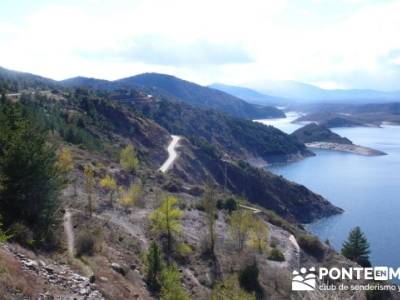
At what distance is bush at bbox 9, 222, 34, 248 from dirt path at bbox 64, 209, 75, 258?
2741 mm

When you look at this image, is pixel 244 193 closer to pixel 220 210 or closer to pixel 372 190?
pixel 372 190

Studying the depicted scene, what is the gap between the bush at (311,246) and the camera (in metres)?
59.5

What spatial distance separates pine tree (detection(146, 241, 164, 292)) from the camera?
96.6ft

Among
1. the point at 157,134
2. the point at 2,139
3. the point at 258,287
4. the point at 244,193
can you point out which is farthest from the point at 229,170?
the point at 2,139

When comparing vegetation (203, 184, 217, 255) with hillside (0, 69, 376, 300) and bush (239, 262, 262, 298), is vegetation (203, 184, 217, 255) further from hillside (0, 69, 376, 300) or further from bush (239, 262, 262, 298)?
bush (239, 262, 262, 298)

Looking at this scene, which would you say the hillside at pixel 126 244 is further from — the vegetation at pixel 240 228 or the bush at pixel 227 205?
the vegetation at pixel 240 228

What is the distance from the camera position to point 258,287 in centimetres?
3975

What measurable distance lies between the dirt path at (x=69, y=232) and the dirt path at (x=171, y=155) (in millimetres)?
82908

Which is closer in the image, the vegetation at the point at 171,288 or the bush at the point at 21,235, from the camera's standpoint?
the bush at the point at 21,235

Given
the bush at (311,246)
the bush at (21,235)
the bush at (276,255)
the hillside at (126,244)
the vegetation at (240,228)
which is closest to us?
the hillside at (126,244)

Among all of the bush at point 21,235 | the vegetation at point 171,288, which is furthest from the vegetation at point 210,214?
the bush at point 21,235

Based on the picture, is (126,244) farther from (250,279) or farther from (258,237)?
(258,237)

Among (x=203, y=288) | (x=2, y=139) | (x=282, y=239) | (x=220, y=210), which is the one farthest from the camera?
(x=220, y=210)

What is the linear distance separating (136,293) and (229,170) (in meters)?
124
